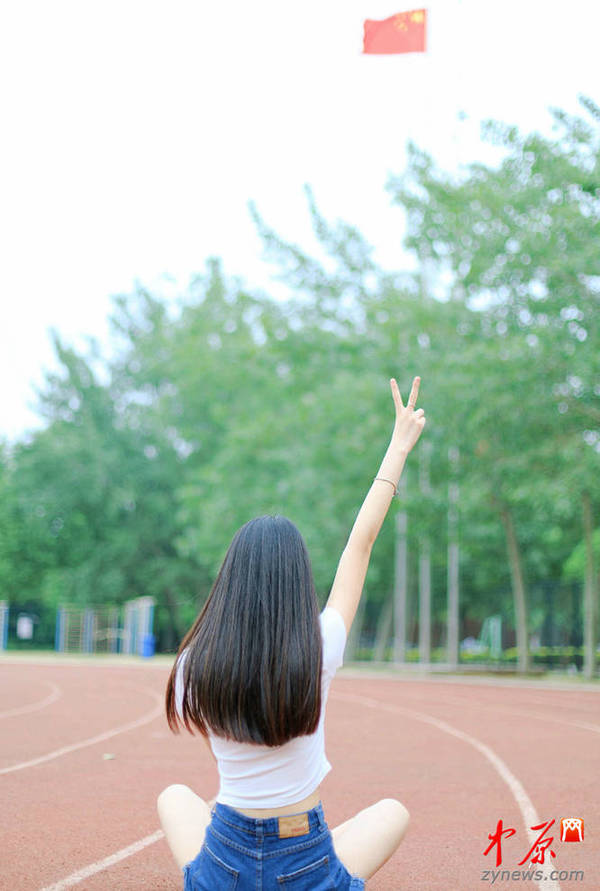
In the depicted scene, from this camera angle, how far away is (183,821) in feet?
12.5

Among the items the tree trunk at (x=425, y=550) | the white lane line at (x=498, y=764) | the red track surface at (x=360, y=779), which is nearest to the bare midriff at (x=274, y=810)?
the red track surface at (x=360, y=779)

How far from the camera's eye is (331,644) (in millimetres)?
3295

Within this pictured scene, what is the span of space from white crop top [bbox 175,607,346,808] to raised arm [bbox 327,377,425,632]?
0.16 meters

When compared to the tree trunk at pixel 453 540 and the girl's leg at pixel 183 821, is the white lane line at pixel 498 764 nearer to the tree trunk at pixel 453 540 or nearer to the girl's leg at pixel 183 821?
the girl's leg at pixel 183 821

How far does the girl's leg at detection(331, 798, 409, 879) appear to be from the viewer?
3.61 meters

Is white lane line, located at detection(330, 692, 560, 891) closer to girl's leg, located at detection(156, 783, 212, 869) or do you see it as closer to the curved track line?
the curved track line

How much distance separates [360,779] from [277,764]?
237 inches

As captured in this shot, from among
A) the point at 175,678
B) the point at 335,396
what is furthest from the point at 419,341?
the point at 175,678

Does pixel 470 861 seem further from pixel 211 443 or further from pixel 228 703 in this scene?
pixel 211 443

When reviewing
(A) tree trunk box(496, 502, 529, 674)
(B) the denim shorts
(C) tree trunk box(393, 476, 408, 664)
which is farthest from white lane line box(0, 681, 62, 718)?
(C) tree trunk box(393, 476, 408, 664)

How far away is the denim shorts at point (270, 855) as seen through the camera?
3.22 metres

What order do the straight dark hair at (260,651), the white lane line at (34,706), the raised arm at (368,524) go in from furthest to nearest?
the white lane line at (34,706)
the raised arm at (368,524)
the straight dark hair at (260,651)

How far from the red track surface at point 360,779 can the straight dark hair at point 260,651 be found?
2.48 meters

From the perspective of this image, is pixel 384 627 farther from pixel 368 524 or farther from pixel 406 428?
pixel 368 524
